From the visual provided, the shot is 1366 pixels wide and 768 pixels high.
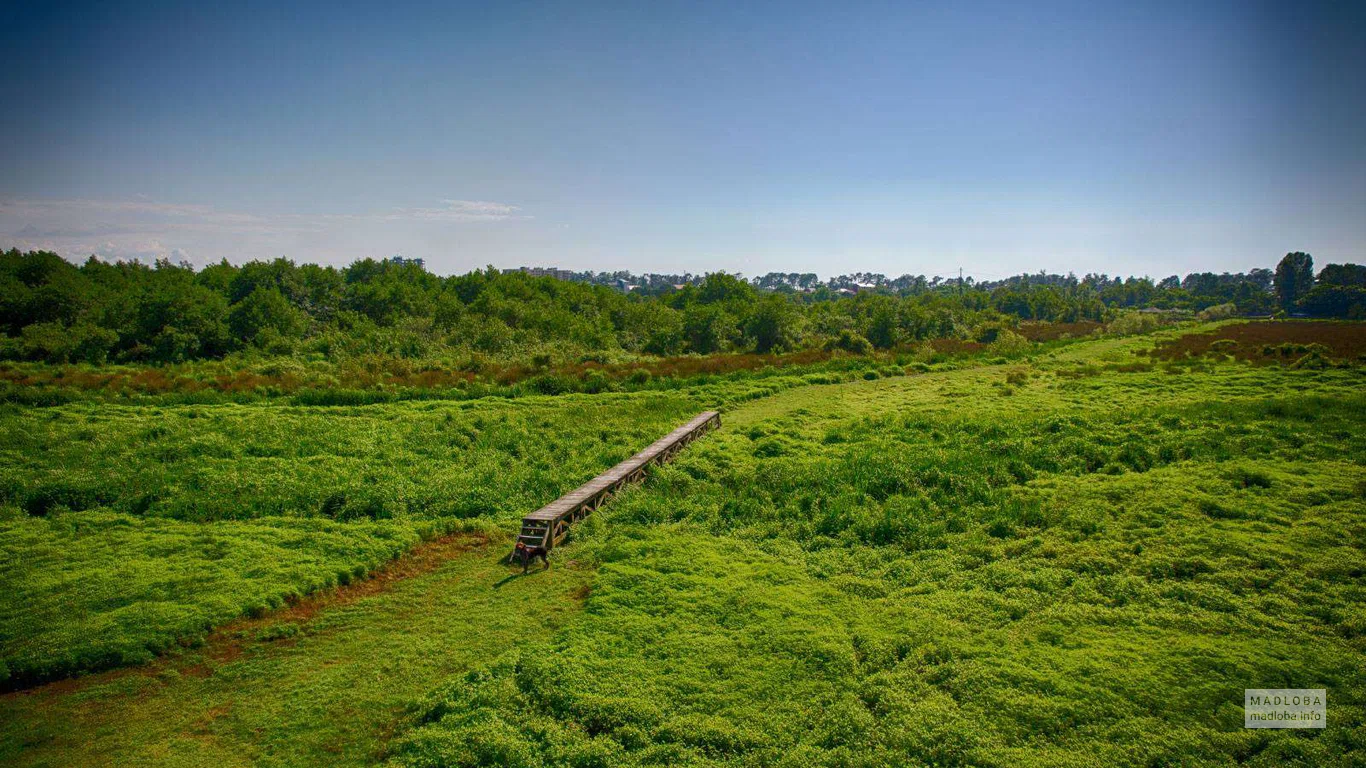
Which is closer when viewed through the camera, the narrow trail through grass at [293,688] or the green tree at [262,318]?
the narrow trail through grass at [293,688]

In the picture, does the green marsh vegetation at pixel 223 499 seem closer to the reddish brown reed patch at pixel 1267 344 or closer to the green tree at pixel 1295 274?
the reddish brown reed patch at pixel 1267 344

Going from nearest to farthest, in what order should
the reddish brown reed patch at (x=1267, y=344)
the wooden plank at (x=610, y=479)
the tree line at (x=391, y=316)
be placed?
the wooden plank at (x=610, y=479) → the reddish brown reed patch at (x=1267, y=344) → the tree line at (x=391, y=316)

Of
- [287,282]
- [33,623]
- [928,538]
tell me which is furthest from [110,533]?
[287,282]

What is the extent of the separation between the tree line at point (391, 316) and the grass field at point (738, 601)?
29716 mm

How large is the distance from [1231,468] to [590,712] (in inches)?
653

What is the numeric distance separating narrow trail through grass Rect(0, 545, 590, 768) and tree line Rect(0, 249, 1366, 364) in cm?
3687

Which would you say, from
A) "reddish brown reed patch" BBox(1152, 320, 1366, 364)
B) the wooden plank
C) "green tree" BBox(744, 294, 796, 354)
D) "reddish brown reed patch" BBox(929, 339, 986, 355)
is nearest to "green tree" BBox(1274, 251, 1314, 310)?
"reddish brown reed patch" BBox(1152, 320, 1366, 364)

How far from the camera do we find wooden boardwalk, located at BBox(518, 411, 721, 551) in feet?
40.3

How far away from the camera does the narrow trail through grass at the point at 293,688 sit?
7301 mm

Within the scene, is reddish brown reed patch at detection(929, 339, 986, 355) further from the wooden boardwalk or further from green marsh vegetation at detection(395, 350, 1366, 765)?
the wooden boardwalk

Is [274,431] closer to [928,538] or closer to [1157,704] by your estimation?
[928,538]

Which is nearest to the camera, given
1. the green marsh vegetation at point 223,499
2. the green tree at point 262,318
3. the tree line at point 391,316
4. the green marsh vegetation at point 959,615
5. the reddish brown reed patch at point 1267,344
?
the green marsh vegetation at point 959,615

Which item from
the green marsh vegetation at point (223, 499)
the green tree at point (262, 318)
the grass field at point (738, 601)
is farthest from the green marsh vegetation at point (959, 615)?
the green tree at point (262, 318)

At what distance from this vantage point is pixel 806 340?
5753cm
